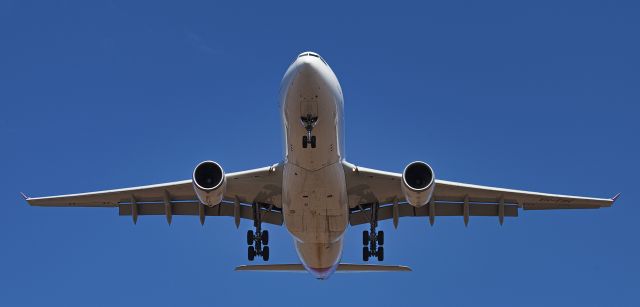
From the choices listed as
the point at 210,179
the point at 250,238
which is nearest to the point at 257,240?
the point at 250,238

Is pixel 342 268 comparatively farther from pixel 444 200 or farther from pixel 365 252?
pixel 444 200

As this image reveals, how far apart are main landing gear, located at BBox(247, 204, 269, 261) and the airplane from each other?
31mm

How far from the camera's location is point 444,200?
2709cm

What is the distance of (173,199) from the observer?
1068 inches

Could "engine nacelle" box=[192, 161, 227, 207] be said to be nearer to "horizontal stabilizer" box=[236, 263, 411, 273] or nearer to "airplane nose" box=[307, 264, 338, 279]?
"horizontal stabilizer" box=[236, 263, 411, 273]

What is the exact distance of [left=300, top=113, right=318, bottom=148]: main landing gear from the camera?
2105 cm

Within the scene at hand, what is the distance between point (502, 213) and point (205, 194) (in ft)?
32.0

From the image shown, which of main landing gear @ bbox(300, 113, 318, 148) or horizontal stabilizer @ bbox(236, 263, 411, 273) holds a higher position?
main landing gear @ bbox(300, 113, 318, 148)

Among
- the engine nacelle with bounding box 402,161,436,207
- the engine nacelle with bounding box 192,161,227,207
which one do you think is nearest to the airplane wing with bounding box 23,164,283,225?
the engine nacelle with bounding box 192,161,227,207

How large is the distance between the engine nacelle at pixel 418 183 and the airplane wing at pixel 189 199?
3.94m

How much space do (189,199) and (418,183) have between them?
7.91m

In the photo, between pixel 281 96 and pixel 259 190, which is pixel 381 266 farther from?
pixel 281 96

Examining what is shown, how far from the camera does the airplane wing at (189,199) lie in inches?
993

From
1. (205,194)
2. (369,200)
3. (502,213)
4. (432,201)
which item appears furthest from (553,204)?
(205,194)
